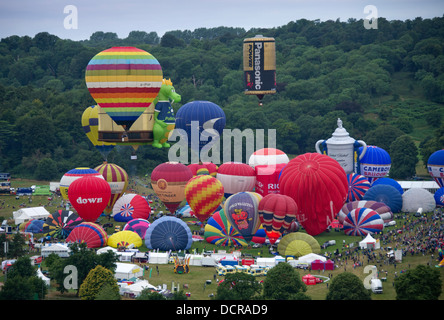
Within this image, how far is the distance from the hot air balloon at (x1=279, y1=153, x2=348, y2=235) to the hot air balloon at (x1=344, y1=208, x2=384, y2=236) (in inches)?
47.1

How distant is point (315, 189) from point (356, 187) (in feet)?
27.5

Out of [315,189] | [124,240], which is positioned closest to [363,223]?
[315,189]

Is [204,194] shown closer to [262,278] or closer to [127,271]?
[262,278]

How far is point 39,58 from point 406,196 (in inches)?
2336

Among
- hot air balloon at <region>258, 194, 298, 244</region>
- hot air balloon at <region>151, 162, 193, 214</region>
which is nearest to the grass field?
hot air balloon at <region>258, 194, 298, 244</region>

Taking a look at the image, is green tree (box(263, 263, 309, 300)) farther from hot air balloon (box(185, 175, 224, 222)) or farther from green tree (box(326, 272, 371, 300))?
hot air balloon (box(185, 175, 224, 222))

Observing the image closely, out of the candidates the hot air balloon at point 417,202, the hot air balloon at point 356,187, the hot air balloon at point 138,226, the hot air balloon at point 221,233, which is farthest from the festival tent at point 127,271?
the hot air balloon at point 417,202

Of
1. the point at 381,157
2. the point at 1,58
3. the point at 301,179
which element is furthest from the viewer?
the point at 1,58

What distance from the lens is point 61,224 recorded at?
49.0 m

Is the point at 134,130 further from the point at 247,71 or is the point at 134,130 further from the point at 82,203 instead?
the point at 247,71

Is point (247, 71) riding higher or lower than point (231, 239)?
higher

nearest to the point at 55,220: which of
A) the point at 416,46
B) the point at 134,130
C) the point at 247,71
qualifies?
the point at 134,130

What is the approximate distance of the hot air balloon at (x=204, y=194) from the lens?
171ft
